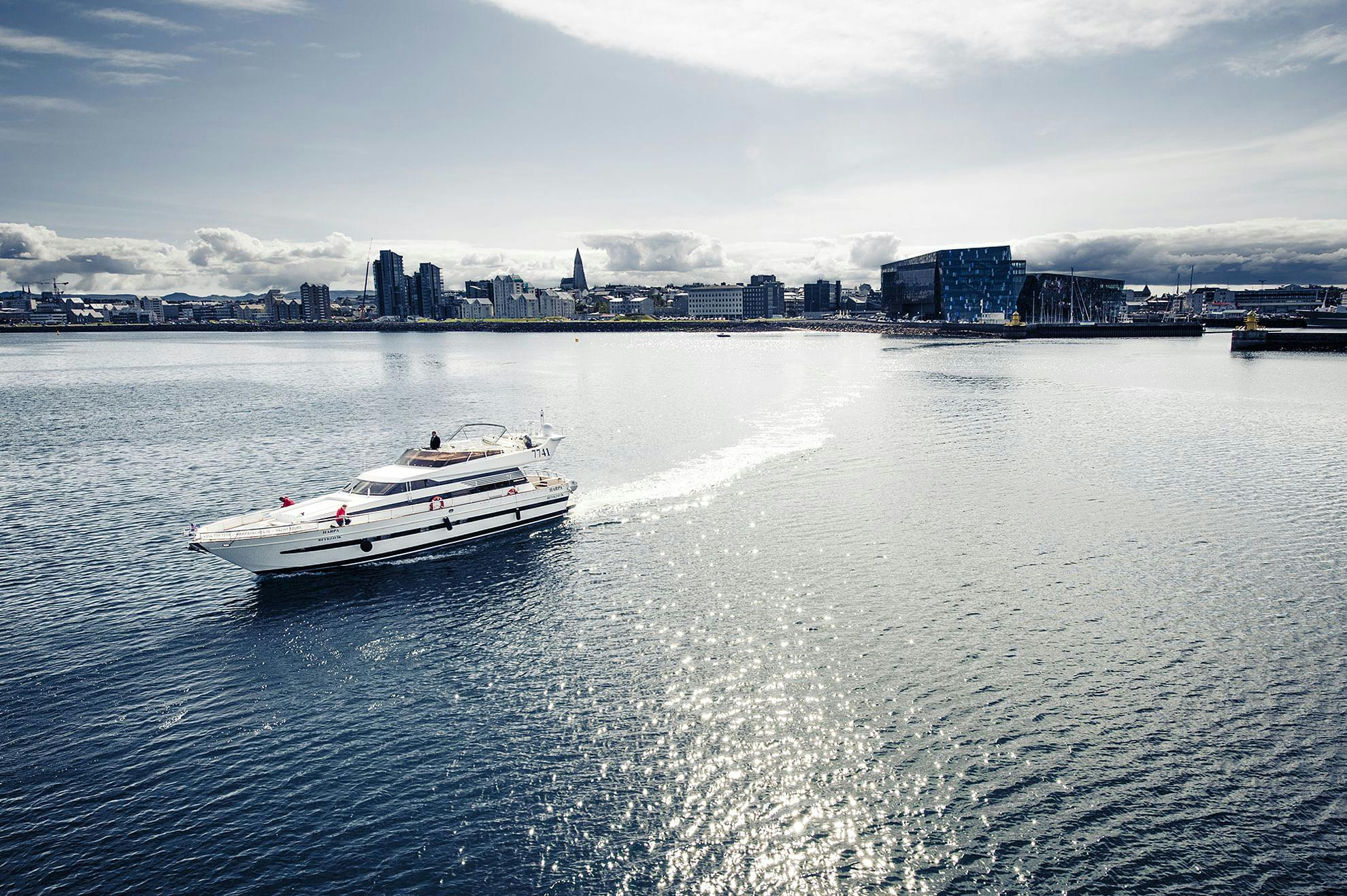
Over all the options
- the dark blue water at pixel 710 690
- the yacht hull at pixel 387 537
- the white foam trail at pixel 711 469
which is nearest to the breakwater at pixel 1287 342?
the dark blue water at pixel 710 690

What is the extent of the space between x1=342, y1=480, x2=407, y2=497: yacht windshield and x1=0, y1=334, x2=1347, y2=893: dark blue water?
4392 millimetres

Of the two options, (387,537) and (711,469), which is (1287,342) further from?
(387,537)

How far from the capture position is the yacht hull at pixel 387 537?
115ft

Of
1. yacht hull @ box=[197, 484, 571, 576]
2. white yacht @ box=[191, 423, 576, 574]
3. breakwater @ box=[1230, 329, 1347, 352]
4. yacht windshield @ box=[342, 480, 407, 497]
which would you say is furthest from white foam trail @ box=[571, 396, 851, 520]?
breakwater @ box=[1230, 329, 1347, 352]

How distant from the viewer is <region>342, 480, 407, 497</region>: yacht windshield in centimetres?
4003

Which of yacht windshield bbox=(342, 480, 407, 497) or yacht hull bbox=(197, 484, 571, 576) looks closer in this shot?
yacht hull bbox=(197, 484, 571, 576)

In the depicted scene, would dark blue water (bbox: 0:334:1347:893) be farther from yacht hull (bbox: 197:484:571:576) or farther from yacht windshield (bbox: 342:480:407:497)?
yacht windshield (bbox: 342:480:407:497)

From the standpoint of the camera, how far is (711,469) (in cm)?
6003

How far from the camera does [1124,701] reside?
24188 mm

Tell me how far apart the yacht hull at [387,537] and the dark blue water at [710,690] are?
3.35ft

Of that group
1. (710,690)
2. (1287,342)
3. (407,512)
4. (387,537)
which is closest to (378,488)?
(407,512)

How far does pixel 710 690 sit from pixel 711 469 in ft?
116

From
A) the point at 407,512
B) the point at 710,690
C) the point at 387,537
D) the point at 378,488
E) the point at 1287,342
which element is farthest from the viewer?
the point at 1287,342

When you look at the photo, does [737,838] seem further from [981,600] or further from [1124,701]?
[981,600]
